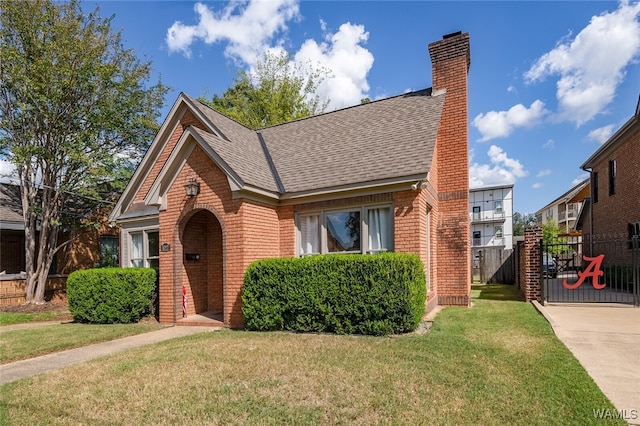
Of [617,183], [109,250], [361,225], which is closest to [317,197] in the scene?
[361,225]

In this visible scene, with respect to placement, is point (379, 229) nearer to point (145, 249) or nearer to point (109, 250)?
point (145, 249)

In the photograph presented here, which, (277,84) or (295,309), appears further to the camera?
(277,84)

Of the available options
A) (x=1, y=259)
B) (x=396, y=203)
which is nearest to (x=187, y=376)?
(x=396, y=203)

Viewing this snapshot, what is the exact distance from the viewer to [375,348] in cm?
625

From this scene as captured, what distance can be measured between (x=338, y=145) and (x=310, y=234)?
324cm

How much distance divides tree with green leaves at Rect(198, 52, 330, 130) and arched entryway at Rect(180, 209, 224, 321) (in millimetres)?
17890

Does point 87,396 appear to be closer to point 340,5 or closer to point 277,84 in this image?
point 340,5

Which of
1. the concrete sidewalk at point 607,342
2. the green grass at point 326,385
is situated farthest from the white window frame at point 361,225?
the concrete sidewalk at point 607,342

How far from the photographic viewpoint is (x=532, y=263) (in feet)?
37.8

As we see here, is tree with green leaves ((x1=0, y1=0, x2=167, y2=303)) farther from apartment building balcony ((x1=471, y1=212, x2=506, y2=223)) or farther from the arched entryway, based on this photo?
apartment building balcony ((x1=471, y1=212, x2=506, y2=223))

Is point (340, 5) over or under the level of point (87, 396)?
over

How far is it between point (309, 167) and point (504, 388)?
795cm

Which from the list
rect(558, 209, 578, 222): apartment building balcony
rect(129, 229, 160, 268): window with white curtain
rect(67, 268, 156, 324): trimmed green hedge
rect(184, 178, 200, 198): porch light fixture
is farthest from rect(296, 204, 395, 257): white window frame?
rect(558, 209, 578, 222): apartment building balcony

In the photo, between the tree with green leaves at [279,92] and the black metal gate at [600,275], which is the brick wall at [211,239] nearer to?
the black metal gate at [600,275]
